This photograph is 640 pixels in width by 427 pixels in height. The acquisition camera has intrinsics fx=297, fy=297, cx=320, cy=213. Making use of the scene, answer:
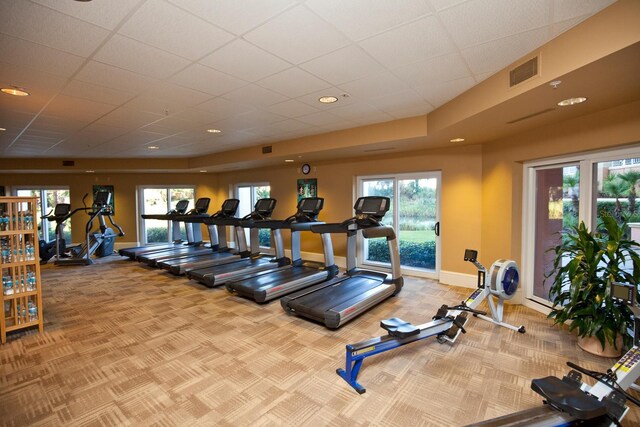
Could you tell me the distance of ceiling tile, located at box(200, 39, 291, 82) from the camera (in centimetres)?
232

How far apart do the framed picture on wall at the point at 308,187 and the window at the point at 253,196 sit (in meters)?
1.32

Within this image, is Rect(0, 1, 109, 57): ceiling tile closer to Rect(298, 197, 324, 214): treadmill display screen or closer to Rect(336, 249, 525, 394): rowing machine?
Rect(336, 249, 525, 394): rowing machine

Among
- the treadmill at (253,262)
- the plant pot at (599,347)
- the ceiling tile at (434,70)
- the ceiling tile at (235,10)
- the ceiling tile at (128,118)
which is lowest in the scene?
the plant pot at (599,347)

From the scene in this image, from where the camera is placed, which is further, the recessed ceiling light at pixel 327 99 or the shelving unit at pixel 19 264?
the recessed ceiling light at pixel 327 99

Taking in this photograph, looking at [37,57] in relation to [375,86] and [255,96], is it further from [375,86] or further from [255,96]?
[375,86]

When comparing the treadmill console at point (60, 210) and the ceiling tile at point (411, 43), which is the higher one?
the ceiling tile at point (411, 43)

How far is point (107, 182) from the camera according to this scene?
363 inches

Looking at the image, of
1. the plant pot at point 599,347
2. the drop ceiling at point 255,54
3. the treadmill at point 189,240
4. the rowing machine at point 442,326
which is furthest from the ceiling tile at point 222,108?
the plant pot at point 599,347

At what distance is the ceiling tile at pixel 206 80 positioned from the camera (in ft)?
8.94

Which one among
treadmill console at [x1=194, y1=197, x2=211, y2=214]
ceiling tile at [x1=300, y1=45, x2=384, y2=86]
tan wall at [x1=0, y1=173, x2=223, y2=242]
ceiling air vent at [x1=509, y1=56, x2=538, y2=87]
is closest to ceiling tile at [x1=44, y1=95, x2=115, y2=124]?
ceiling tile at [x1=300, y1=45, x2=384, y2=86]

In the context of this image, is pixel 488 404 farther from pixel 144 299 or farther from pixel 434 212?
pixel 144 299

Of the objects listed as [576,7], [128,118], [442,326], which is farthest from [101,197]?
[576,7]

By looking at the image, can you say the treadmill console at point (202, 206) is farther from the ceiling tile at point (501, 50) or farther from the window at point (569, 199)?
the window at point (569, 199)

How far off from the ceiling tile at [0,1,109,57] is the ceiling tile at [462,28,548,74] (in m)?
2.76
